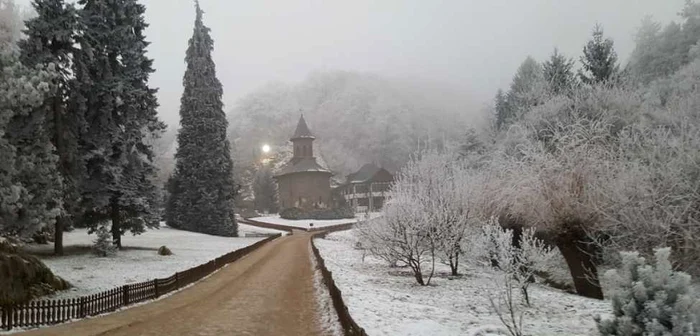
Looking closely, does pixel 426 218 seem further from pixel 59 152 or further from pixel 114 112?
pixel 114 112

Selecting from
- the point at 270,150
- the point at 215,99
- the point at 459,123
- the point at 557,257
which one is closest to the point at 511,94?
the point at 215,99

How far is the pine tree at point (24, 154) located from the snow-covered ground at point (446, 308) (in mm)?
13349

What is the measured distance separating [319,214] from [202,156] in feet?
117

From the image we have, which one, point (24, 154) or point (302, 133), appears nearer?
point (24, 154)

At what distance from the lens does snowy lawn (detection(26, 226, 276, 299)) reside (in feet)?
70.5

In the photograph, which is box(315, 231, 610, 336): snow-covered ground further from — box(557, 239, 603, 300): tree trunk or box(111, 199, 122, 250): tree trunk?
box(111, 199, 122, 250): tree trunk

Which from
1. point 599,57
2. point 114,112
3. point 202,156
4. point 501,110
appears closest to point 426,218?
point 114,112

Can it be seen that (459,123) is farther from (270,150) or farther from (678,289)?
(678,289)

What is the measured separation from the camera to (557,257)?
88.0ft

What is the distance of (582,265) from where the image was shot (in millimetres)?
19766

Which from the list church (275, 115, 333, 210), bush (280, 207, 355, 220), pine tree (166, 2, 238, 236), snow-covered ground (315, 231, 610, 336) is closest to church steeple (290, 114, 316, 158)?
church (275, 115, 333, 210)

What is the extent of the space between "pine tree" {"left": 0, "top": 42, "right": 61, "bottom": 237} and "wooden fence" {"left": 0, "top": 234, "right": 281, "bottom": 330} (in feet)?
21.3

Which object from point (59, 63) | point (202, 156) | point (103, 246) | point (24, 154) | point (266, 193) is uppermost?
point (59, 63)

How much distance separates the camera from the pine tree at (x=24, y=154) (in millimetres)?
18891
